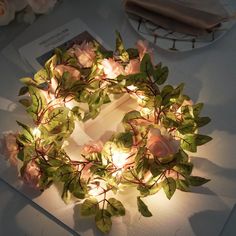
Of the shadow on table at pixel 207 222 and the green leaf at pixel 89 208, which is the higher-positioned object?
the green leaf at pixel 89 208

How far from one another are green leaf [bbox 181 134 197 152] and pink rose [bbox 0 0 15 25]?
16.6 inches

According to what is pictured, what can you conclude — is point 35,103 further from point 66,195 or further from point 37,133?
point 66,195

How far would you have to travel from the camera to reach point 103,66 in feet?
2.36

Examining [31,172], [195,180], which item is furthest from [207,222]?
[31,172]

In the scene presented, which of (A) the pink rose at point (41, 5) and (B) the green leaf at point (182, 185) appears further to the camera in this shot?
(A) the pink rose at point (41, 5)

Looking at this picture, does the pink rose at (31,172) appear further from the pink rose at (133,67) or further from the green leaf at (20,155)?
the pink rose at (133,67)

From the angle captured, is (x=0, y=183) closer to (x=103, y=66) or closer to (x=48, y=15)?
(x=103, y=66)

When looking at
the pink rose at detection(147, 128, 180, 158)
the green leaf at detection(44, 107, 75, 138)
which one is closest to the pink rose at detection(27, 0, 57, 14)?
the green leaf at detection(44, 107, 75, 138)

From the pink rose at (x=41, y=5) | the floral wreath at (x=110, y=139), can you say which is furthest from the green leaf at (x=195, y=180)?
the pink rose at (x=41, y=5)

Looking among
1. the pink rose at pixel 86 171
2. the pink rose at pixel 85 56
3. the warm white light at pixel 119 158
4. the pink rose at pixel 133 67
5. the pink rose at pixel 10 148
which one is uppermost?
the pink rose at pixel 85 56

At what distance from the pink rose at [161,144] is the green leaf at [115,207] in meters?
0.10

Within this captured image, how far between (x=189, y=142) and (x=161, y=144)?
70 mm

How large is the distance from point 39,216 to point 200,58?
43 cm

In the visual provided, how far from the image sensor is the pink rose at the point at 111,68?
72 centimetres
